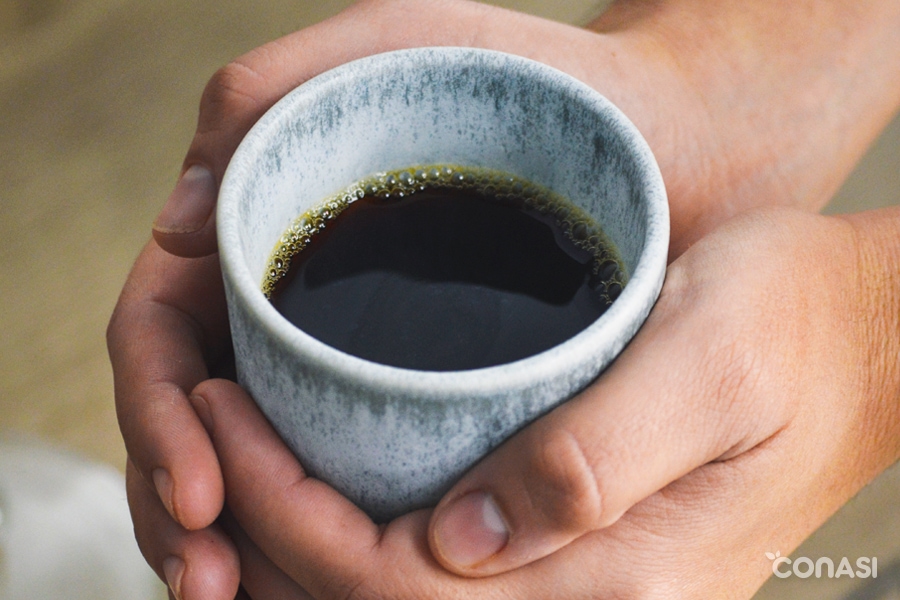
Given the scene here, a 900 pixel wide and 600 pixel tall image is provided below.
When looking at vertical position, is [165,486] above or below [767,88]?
below

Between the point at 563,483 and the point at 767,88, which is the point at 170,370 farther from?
the point at 767,88

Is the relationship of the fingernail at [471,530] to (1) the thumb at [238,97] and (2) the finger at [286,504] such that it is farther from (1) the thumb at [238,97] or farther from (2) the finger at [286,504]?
(1) the thumb at [238,97]

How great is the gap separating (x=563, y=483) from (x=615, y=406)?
5cm

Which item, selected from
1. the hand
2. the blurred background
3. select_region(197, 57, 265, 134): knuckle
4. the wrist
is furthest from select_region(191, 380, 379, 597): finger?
the blurred background

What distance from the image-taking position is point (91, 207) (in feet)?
4.65

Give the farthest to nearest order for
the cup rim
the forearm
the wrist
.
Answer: the forearm, the wrist, the cup rim

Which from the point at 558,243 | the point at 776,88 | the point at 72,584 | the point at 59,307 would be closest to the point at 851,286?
the point at 558,243

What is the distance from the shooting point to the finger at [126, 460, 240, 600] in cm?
65

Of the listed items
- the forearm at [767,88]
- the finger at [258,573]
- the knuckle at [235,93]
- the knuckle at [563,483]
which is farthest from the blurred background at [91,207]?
the knuckle at [563,483]

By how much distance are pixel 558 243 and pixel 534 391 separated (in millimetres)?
212

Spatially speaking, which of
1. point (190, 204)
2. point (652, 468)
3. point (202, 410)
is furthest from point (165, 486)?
point (652, 468)

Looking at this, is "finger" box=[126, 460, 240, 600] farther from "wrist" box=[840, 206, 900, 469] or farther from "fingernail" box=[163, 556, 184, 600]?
"wrist" box=[840, 206, 900, 469]

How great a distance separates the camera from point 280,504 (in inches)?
22.5

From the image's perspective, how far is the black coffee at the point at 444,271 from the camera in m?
0.60
